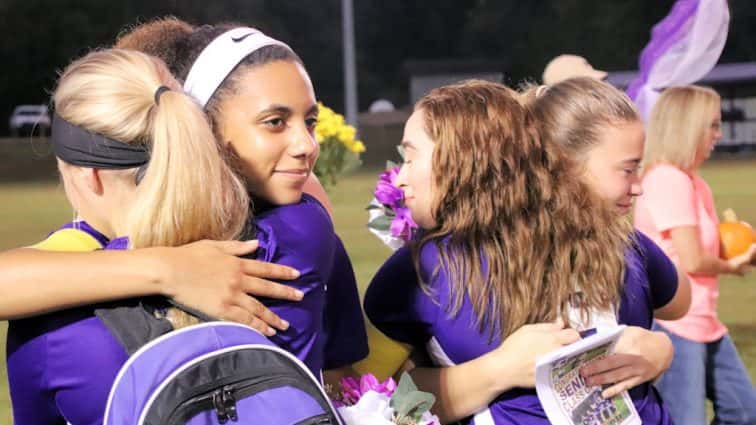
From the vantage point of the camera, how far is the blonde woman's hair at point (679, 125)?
533cm

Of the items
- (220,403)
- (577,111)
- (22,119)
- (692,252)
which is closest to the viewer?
(220,403)

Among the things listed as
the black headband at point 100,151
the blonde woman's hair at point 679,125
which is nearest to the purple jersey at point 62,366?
the black headband at point 100,151

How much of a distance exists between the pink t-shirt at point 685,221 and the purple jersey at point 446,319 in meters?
2.25

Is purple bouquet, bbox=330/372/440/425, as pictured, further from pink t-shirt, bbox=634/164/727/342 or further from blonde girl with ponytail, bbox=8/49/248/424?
pink t-shirt, bbox=634/164/727/342

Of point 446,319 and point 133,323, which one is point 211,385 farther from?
point 446,319

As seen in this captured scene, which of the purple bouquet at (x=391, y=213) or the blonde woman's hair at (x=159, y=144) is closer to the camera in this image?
the blonde woman's hair at (x=159, y=144)

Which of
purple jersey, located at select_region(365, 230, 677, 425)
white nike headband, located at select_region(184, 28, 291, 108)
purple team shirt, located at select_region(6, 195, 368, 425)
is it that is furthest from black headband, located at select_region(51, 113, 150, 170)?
purple jersey, located at select_region(365, 230, 677, 425)

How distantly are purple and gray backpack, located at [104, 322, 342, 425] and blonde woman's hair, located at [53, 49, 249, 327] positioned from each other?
16 cm

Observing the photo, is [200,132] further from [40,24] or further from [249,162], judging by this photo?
[40,24]

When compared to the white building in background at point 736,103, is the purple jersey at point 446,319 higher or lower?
higher

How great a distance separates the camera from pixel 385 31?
6134cm

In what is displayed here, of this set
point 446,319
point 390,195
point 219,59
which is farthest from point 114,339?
point 390,195

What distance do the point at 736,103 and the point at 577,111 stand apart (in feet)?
119

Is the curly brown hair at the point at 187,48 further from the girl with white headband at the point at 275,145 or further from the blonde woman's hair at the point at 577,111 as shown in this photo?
the blonde woman's hair at the point at 577,111
